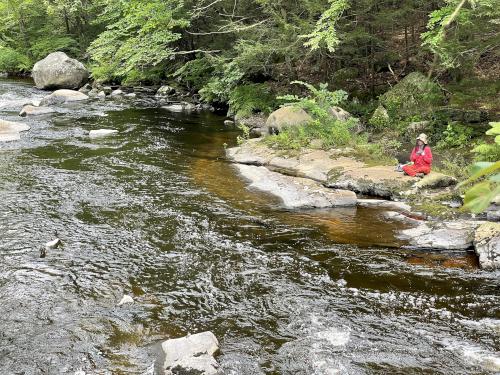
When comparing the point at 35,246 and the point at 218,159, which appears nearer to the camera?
the point at 35,246

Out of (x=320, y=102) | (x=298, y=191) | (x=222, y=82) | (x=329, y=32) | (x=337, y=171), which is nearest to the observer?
(x=298, y=191)

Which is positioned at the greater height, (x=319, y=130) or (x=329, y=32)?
(x=329, y=32)

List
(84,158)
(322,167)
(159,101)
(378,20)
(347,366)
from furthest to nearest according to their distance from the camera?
(159,101) → (378,20) → (84,158) → (322,167) → (347,366)

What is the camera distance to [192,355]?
4602 millimetres

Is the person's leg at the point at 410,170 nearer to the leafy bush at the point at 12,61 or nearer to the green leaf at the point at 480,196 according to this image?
the green leaf at the point at 480,196

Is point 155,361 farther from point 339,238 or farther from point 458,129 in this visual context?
point 458,129

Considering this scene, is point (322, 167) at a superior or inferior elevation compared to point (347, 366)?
superior

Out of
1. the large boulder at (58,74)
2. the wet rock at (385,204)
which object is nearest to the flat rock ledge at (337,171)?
the wet rock at (385,204)

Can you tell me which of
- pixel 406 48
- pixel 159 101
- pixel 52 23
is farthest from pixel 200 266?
pixel 52 23

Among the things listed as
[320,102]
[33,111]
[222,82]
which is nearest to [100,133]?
[33,111]

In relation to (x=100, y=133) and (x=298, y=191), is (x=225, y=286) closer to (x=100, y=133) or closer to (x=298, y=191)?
(x=298, y=191)

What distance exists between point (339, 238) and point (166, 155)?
6.42 metres

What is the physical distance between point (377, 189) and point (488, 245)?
3144mm

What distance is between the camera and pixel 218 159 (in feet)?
40.4
